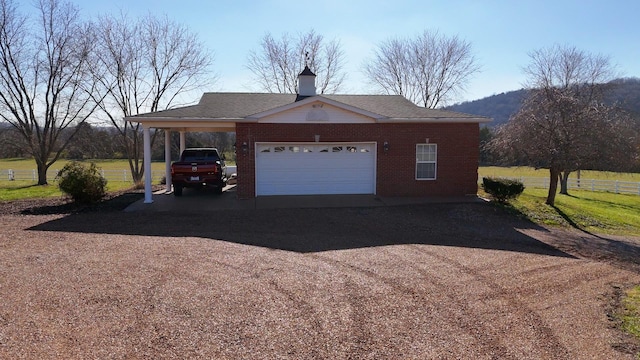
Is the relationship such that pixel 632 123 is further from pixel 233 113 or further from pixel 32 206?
pixel 32 206

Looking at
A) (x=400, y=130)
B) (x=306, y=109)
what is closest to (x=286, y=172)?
(x=306, y=109)

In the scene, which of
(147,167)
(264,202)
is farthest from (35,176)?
(264,202)

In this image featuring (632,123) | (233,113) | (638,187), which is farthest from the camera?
(638,187)

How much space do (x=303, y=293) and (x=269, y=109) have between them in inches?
412

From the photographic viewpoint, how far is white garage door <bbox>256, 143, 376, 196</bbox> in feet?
52.7

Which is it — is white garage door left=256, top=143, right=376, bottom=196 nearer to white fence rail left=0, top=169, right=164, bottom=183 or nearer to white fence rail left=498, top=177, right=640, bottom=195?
white fence rail left=0, top=169, right=164, bottom=183

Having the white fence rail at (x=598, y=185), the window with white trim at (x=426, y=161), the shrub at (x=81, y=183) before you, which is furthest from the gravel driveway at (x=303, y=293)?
the white fence rail at (x=598, y=185)

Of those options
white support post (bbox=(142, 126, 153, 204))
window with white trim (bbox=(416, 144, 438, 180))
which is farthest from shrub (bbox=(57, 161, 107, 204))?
window with white trim (bbox=(416, 144, 438, 180))

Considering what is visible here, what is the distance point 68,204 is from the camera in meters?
15.1

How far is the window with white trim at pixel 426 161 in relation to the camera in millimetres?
16484

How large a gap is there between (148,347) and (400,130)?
13.1 metres

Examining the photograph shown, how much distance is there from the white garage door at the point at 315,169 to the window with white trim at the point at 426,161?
1714mm

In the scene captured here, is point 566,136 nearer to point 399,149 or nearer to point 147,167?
point 399,149

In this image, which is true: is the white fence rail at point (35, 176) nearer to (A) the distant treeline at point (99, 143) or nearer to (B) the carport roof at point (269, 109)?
(A) the distant treeline at point (99, 143)
